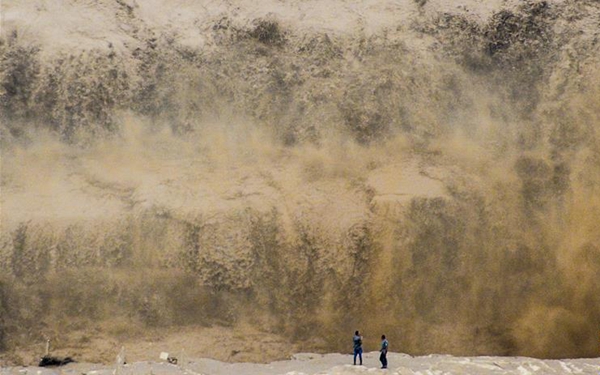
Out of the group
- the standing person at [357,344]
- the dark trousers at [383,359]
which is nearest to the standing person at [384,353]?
the dark trousers at [383,359]

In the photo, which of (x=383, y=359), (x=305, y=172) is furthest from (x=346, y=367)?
(x=305, y=172)

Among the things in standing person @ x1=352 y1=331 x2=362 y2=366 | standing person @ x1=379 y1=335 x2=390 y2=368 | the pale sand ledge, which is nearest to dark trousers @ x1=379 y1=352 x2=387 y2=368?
standing person @ x1=379 y1=335 x2=390 y2=368

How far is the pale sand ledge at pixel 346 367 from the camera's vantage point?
11.8m

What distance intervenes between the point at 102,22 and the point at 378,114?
4968 mm

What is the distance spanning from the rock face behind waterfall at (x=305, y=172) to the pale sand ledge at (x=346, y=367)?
1.54ft

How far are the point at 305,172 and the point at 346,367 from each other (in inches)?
135

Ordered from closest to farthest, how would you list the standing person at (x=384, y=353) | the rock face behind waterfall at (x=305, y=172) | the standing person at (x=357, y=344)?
1. the standing person at (x=384, y=353)
2. the standing person at (x=357, y=344)
3. the rock face behind waterfall at (x=305, y=172)

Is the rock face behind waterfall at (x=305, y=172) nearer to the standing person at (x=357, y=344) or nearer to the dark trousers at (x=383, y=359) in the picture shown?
the standing person at (x=357, y=344)

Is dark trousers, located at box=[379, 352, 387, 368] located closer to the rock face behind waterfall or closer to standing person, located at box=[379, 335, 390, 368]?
standing person, located at box=[379, 335, 390, 368]

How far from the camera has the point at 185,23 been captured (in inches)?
584

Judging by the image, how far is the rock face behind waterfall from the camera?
13.0 m

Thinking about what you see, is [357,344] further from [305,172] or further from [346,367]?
[305,172]

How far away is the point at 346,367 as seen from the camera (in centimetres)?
1178

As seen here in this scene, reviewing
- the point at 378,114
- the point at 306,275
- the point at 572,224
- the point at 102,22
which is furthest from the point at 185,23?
the point at 572,224
